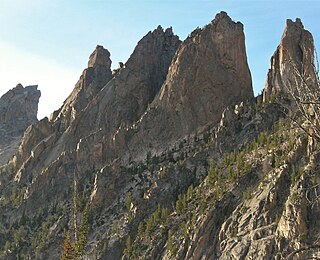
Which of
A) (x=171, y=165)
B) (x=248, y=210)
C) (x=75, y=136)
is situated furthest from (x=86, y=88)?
(x=248, y=210)

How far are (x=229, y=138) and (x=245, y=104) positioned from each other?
547 inches

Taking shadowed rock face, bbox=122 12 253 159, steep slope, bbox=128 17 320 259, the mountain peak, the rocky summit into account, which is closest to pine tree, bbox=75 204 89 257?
the rocky summit

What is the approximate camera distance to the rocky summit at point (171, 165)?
71.8 meters

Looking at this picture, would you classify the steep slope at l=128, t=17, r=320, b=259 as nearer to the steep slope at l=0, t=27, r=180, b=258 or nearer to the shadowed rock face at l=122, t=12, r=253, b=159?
the shadowed rock face at l=122, t=12, r=253, b=159

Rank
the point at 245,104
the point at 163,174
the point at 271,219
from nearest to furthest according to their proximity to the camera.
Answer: the point at 271,219 < the point at 163,174 < the point at 245,104

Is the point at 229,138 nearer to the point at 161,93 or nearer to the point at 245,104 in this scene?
the point at 245,104

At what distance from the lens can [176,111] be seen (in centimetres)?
11944

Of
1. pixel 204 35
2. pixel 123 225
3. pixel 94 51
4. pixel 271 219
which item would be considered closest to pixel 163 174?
pixel 123 225

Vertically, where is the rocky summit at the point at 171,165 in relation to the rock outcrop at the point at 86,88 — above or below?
below

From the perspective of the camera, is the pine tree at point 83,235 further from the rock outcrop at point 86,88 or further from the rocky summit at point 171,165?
the rock outcrop at point 86,88

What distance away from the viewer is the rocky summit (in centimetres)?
7181

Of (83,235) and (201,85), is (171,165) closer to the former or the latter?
(83,235)

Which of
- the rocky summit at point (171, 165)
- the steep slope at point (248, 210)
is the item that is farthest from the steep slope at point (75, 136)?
the steep slope at point (248, 210)

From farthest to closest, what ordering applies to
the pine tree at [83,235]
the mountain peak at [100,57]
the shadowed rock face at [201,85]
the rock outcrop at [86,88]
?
the mountain peak at [100,57], the rock outcrop at [86,88], the shadowed rock face at [201,85], the pine tree at [83,235]
